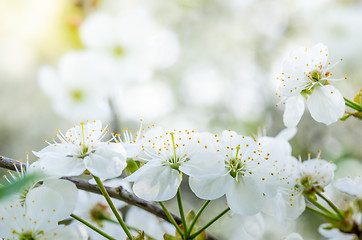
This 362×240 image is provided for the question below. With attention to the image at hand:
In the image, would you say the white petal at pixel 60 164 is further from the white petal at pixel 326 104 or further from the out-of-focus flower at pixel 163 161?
the white petal at pixel 326 104

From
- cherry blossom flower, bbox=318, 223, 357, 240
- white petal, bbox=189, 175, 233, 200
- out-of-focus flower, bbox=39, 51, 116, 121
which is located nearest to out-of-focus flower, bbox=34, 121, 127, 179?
white petal, bbox=189, 175, 233, 200

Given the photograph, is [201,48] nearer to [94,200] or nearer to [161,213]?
[94,200]

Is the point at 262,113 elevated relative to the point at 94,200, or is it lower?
lower

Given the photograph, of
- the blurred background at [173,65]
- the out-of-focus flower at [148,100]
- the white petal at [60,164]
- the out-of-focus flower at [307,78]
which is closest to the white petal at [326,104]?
the out-of-focus flower at [307,78]

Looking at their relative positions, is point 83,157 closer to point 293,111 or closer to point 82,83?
point 293,111

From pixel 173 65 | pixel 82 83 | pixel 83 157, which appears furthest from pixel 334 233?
pixel 173 65

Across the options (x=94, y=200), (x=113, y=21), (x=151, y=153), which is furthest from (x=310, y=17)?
(x=151, y=153)
